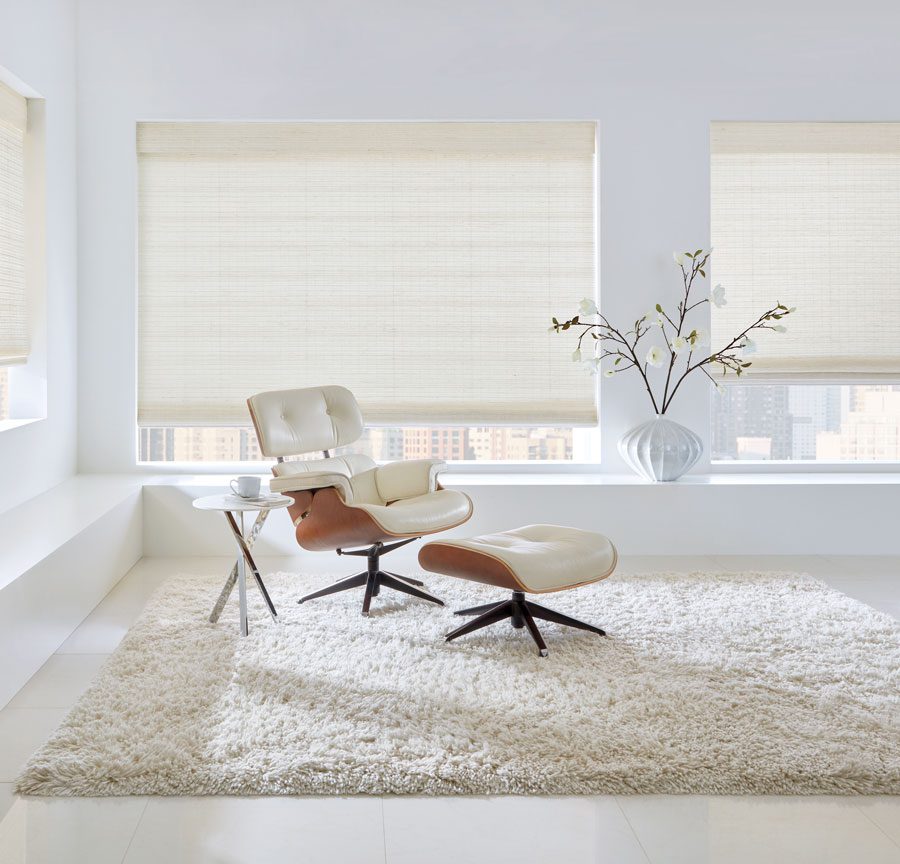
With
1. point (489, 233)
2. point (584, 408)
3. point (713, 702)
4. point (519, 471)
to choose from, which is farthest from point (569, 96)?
point (713, 702)

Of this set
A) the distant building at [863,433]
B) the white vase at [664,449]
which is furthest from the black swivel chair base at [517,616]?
the distant building at [863,433]

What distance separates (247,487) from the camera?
382cm

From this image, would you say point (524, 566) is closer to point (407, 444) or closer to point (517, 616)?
point (517, 616)

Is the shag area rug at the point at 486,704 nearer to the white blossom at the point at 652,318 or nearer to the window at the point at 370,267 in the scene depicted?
the window at the point at 370,267

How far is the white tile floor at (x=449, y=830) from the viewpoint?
7.25 ft

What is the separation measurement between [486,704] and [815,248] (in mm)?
3819

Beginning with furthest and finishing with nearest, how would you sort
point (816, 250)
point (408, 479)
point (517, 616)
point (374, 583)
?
point (816, 250)
point (408, 479)
point (374, 583)
point (517, 616)

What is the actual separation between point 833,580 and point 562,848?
2.93 meters

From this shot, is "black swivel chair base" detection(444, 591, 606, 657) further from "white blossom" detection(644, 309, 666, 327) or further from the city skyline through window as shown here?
"white blossom" detection(644, 309, 666, 327)

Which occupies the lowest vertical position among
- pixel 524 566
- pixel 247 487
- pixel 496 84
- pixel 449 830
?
pixel 449 830

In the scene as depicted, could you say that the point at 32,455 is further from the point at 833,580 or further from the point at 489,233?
the point at 833,580

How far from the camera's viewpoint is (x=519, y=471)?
5.76m

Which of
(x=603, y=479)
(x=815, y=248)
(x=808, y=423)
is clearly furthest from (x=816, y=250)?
(x=603, y=479)

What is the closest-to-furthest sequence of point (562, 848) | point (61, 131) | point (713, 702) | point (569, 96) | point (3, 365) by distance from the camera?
point (562, 848), point (713, 702), point (3, 365), point (61, 131), point (569, 96)
